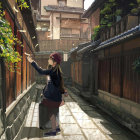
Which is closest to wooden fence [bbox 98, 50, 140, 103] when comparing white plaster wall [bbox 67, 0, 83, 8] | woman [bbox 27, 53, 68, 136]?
woman [bbox 27, 53, 68, 136]

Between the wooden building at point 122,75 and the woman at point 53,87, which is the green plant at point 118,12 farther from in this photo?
the woman at point 53,87

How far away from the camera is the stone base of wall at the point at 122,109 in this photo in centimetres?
681

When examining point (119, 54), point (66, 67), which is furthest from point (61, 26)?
point (119, 54)

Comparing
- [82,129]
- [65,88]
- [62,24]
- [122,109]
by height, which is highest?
[62,24]

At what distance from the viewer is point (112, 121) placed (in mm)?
8164

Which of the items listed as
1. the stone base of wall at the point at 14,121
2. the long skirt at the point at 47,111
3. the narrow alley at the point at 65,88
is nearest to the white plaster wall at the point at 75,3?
the narrow alley at the point at 65,88

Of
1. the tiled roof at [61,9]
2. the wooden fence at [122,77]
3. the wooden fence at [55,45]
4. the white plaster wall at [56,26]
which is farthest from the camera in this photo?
the white plaster wall at [56,26]

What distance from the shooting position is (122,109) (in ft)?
27.3

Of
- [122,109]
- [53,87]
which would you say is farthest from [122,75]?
[53,87]

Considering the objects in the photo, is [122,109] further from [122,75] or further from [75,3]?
[75,3]

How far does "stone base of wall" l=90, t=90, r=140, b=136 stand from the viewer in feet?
22.4

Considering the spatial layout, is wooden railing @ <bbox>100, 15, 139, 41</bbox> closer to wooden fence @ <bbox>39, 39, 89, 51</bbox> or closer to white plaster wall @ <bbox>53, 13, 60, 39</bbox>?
wooden fence @ <bbox>39, 39, 89, 51</bbox>

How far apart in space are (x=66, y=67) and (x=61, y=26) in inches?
340

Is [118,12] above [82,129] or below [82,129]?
above
